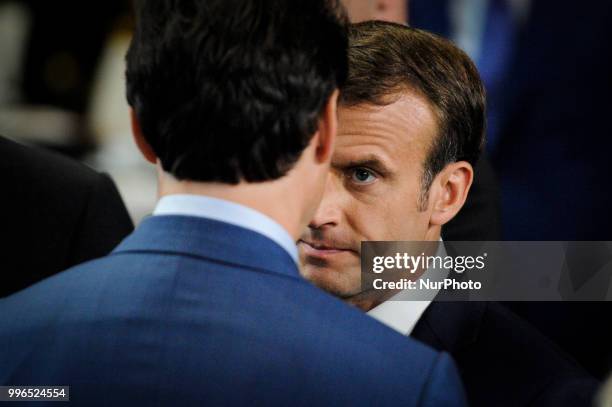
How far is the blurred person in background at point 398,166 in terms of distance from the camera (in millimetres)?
1649

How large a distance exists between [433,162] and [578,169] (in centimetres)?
95

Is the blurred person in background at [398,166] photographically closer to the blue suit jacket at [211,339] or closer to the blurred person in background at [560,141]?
the blue suit jacket at [211,339]

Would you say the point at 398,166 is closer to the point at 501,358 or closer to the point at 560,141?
the point at 501,358

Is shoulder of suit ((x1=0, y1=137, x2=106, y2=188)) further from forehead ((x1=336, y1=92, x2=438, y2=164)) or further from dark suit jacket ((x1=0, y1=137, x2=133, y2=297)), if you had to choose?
forehead ((x1=336, y1=92, x2=438, y2=164))

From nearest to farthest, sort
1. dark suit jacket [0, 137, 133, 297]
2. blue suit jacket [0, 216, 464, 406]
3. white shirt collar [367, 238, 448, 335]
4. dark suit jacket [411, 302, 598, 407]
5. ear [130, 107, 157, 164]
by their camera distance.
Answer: blue suit jacket [0, 216, 464, 406] → ear [130, 107, 157, 164] → dark suit jacket [411, 302, 598, 407] → white shirt collar [367, 238, 448, 335] → dark suit jacket [0, 137, 133, 297]

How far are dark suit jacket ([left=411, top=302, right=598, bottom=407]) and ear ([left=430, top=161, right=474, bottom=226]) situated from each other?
0.49 feet

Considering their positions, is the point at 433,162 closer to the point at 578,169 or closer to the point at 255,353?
the point at 255,353

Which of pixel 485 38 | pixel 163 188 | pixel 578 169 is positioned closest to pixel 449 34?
pixel 485 38

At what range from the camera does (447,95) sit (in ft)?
5.49

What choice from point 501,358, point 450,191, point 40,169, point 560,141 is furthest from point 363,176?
point 560,141

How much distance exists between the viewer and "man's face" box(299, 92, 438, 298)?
165 centimetres

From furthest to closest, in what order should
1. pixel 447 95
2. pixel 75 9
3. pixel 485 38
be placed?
pixel 75 9
pixel 485 38
pixel 447 95

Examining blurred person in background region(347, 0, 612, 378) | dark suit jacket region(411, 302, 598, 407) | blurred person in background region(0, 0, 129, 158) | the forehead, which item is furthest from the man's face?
blurred person in background region(0, 0, 129, 158)

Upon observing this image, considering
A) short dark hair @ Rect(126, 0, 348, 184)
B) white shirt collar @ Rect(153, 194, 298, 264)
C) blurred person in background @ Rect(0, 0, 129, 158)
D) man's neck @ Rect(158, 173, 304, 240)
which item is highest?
short dark hair @ Rect(126, 0, 348, 184)
